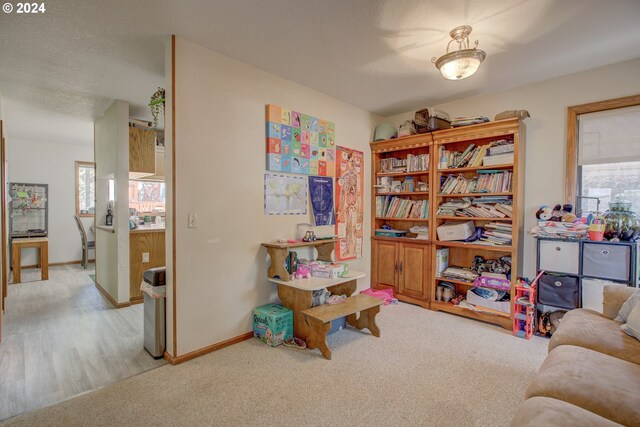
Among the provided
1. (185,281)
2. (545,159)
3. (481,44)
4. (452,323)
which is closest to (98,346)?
(185,281)

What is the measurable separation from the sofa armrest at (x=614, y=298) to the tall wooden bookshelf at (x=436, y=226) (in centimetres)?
98

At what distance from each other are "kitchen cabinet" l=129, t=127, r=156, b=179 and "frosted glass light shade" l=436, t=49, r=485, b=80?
3698mm

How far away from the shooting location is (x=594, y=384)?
1314 mm

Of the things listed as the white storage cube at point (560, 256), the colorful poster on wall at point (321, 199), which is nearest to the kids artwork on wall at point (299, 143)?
the colorful poster on wall at point (321, 199)

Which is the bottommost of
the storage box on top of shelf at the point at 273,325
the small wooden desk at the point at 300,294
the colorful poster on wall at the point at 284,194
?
the storage box on top of shelf at the point at 273,325

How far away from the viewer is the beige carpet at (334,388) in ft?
5.80

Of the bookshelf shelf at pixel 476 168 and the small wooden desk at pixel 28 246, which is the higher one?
the bookshelf shelf at pixel 476 168

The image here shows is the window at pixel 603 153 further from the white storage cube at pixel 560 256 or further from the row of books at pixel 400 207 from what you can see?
the row of books at pixel 400 207

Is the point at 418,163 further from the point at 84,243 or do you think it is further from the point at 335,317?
the point at 84,243

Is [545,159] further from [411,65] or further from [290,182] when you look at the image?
[290,182]

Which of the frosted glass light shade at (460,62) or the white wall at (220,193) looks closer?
the frosted glass light shade at (460,62)

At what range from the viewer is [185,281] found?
244 centimetres

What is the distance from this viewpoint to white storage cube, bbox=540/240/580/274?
8.91 ft

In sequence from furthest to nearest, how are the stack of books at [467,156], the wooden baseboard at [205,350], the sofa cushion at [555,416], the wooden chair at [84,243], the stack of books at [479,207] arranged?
the wooden chair at [84,243], the stack of books at [467,156], the stack of books at [479,207], the wooden baseboard at [205,350], the sofa cushion at [555,416]
